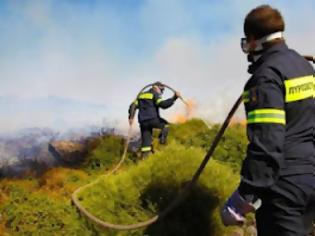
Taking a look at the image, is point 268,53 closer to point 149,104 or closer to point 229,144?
point 229,144

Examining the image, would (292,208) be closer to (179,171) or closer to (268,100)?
(268,100)

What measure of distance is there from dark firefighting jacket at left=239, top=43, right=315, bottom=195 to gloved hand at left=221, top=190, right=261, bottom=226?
0.32ft

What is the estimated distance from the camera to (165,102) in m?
13.5

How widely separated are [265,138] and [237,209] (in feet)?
1.74

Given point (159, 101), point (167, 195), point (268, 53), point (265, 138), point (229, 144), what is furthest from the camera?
point (159, 101)

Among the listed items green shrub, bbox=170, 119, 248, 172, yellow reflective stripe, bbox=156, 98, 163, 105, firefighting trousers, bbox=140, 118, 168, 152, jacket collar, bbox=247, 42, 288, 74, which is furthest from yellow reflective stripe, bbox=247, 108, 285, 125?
firefighting trousers, bbox=140, 118, 168, 152

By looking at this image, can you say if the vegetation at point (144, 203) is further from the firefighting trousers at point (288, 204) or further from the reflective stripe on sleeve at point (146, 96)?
the reflective stripe on sleeve at point (146, 96)

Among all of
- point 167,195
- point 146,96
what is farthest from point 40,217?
point 146,96

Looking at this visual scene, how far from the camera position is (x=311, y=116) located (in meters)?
3.84

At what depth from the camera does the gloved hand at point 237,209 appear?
3.73 metres

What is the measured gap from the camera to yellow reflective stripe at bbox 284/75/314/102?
12.2 ft

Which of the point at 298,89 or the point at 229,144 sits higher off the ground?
the point at 298,89

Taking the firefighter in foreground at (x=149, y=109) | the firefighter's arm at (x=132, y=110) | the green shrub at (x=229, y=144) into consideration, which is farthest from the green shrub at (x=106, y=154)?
the green shrub at (x=229, y=144)

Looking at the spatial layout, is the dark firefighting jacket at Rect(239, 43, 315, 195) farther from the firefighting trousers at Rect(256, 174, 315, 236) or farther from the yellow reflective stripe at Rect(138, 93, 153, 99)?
the yellow reflective stripe at Rect(138, 93, 153, 99)
